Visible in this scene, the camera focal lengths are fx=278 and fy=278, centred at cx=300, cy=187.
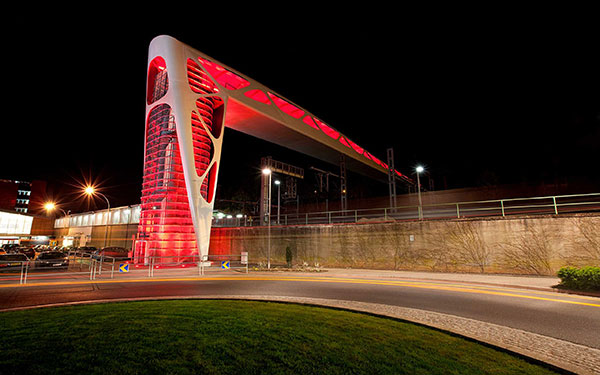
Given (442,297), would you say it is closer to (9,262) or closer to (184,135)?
(184,135)

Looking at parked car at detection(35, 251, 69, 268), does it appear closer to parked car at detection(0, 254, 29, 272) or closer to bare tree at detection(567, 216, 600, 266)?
parked car at detection(0, 254, 29, 272)

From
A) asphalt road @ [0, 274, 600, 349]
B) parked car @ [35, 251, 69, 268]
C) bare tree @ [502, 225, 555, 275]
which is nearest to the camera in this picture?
asphalt road @ [0, 274, 600, 349]

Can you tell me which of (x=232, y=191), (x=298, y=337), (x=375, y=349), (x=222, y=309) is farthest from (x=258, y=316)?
(x=232, y=191)

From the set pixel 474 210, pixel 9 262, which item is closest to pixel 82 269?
pixel 9 262

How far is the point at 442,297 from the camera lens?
Answer: 10.3 metres

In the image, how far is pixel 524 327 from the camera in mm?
6754

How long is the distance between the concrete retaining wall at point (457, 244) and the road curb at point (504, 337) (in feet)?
35.4

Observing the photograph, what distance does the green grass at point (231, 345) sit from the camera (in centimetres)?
405

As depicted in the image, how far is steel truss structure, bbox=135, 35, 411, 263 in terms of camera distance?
2569 centimetres

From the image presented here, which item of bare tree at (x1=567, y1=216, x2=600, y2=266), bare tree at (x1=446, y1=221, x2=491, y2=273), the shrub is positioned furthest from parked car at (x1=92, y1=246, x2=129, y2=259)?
bare tree at (x1=567, y1=216, x2=600, y2=266)

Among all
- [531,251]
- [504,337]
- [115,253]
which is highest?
[531,251]

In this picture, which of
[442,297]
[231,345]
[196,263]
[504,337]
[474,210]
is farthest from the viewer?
[196,263]

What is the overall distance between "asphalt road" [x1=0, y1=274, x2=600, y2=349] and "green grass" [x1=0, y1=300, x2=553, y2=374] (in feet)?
8.81

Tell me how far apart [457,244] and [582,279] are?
6205mm
